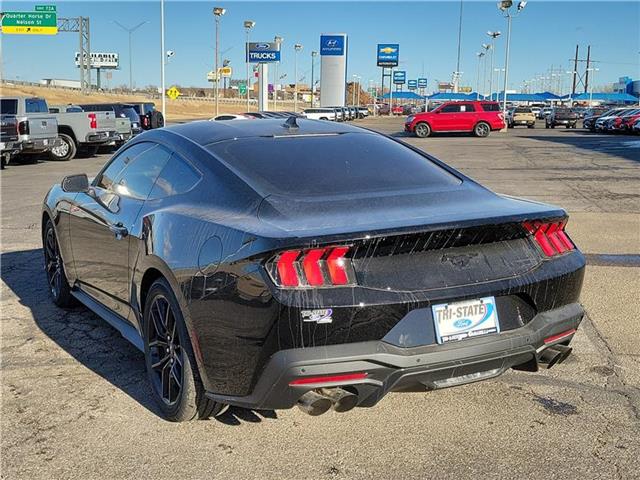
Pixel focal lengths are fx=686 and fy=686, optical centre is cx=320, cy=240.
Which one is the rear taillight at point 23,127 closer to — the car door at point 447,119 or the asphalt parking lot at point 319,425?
the asphalt parking lot at point 319,425

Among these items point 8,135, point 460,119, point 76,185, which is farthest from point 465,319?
point 460,119

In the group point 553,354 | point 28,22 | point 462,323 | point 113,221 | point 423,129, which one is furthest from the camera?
point 28,22

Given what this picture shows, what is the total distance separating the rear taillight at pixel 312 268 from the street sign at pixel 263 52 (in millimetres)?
38250

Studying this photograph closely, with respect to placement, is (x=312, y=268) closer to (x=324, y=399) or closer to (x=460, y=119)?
(x=324, y=399)

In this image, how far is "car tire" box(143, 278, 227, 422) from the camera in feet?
11.0

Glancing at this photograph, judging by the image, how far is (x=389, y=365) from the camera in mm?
2895

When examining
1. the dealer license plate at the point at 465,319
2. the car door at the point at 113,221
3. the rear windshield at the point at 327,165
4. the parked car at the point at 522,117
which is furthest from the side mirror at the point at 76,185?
the parked car at the point at 522,117

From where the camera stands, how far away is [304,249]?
2.85m

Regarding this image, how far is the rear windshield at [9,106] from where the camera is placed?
19.5m

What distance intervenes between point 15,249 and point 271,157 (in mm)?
5289

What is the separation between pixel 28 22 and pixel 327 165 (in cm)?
5114

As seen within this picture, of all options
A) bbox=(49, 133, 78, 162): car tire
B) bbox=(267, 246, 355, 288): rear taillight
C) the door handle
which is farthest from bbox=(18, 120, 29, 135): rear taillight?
bbox=(267, 246, 355, 288): rear taillight

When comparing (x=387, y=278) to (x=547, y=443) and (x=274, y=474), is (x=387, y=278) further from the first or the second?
(x=547, y=443)

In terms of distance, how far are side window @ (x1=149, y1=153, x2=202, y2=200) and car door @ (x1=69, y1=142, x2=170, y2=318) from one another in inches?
3.4
